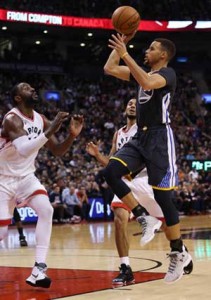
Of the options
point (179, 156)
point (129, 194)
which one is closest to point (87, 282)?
point (129, 194)

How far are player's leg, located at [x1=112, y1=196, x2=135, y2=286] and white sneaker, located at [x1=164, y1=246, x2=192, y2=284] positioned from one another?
803 millimetres

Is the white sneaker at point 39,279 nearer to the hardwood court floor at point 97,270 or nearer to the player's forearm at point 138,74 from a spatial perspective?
the hardwood court floor at point 97,270

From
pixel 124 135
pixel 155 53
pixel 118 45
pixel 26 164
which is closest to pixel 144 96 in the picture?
pixel 155 53

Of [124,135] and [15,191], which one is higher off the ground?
[124,135]

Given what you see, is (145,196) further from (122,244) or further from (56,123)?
(56,123)

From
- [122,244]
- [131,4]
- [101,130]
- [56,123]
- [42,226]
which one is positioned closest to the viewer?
[56,123]

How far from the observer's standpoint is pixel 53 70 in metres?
30.2

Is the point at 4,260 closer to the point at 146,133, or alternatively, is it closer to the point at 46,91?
the point at 146,133

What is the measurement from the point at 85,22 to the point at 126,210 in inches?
867

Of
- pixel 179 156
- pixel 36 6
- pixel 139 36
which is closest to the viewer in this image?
pixel 179 156

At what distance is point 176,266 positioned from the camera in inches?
231

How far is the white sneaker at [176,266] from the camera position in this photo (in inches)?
230

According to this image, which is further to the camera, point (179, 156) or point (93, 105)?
point (93, 105)

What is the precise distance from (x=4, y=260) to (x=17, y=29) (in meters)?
22.2
